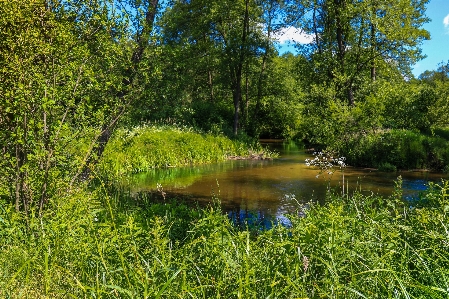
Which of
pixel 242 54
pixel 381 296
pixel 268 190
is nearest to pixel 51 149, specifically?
pixel 381 296

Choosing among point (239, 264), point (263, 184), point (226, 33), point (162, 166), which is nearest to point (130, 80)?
point (239, 264)

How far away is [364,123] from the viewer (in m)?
17.6

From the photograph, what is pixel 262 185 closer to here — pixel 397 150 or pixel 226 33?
pixel 397 150

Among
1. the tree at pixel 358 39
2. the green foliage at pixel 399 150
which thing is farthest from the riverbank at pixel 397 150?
the tree at pixel 358 39

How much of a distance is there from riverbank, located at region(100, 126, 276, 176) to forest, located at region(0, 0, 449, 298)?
0.29ft

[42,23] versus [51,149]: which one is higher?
[42,23]

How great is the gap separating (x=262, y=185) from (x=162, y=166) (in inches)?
245

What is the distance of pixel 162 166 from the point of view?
1717 cm

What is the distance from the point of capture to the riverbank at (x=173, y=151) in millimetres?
15664

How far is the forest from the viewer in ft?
10.0

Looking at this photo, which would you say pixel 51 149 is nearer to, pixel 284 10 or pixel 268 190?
pixel 268 190

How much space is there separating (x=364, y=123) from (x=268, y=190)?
8.31 meters

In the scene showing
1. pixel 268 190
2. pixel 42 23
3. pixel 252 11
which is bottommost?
pixel 268 190

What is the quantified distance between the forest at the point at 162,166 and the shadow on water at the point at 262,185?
111 centimetres
